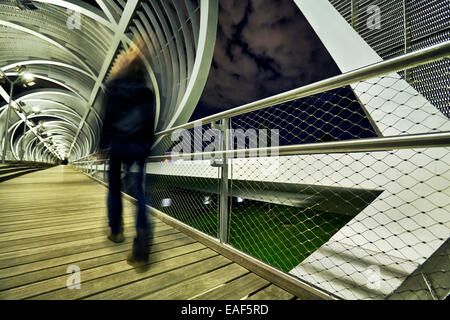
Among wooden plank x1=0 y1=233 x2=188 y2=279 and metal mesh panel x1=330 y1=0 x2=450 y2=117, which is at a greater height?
metal mesh panel x1=330 y1=0 x2=450 y2=117

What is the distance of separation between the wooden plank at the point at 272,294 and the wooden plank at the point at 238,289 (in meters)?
0.03

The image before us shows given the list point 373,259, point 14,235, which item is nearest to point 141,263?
point 14,235

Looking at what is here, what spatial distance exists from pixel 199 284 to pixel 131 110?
1422mm

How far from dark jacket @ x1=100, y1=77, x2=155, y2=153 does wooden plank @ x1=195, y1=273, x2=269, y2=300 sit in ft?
4.08

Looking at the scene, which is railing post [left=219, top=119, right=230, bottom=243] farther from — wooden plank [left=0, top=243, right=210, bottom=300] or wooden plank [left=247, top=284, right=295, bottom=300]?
wooden plank [left=247, top=284, right=295, bottom=300]

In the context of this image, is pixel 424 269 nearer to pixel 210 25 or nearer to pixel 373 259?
pixel 373 259

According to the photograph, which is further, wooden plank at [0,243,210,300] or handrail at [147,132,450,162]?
wooden plank at [0,243,210,300]

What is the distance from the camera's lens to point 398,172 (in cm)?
240

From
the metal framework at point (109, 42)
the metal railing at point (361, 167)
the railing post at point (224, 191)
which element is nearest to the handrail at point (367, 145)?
the metal railing at point (361, 167)

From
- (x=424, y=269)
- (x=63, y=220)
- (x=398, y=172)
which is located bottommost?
(x=424, y=269)

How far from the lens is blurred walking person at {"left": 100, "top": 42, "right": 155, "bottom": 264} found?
1684 mm

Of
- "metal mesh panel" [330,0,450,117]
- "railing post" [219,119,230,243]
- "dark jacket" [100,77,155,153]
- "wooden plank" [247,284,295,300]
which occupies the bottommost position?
"wooden plank" [247,284,295,300]

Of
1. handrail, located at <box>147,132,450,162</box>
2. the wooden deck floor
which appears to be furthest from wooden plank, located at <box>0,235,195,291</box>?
handrail, located at <box>147,132,450,162</box>
